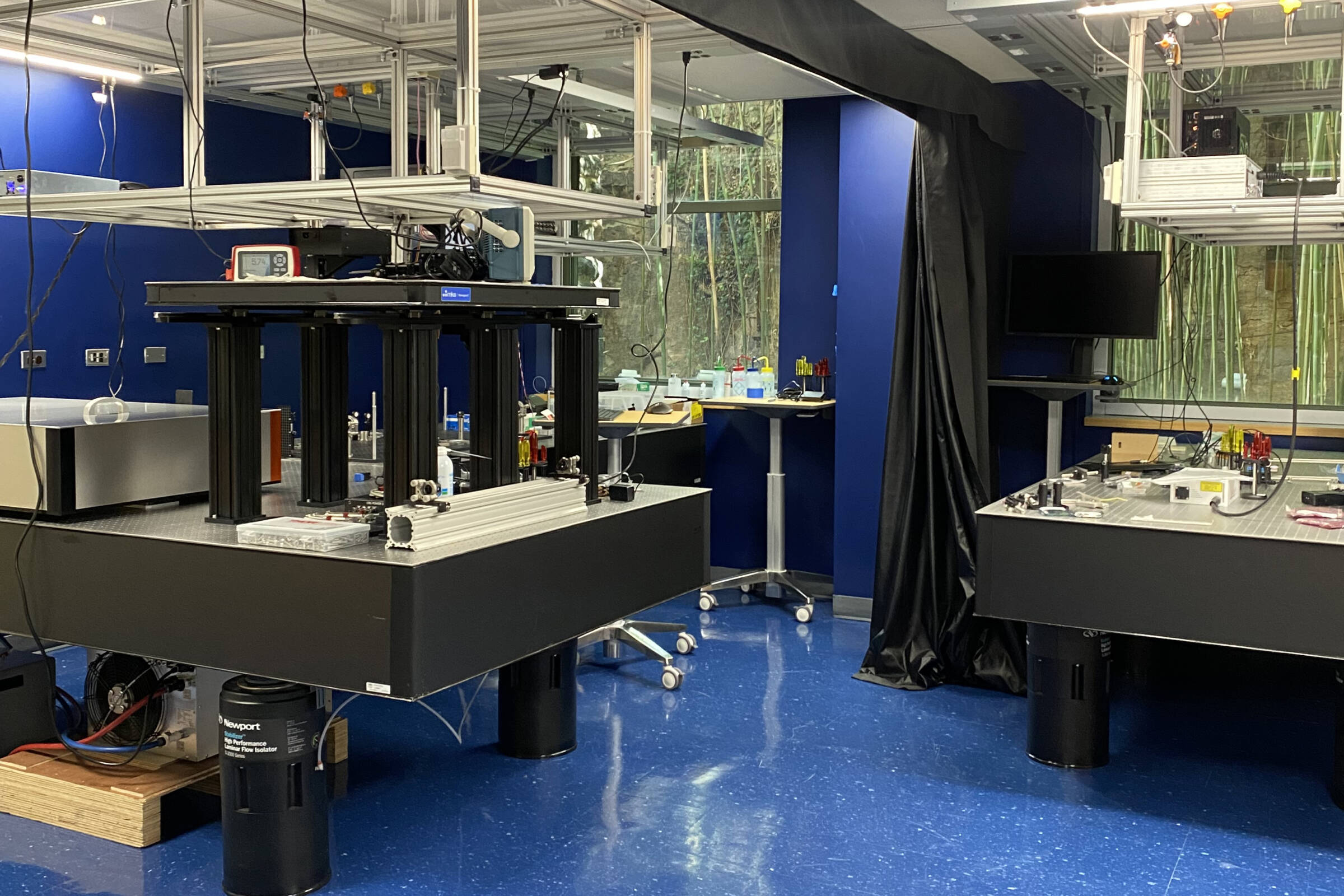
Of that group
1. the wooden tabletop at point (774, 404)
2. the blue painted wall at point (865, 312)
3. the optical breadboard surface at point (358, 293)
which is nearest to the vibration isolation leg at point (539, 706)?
the optical breadboard surface at point (358, 293)

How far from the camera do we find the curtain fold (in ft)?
16.1

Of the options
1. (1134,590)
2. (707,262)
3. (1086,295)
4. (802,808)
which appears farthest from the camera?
(707,262)

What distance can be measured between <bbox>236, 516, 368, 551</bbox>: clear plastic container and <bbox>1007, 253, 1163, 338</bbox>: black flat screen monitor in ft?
12.1

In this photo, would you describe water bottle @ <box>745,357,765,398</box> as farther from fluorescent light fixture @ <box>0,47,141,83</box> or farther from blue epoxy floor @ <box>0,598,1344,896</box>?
fluorescent light fixture @ <box>0,47,141,83</box>

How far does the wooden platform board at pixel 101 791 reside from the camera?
3307mm

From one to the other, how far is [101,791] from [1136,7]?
3.54 metres

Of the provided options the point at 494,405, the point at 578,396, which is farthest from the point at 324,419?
the point at 578,396

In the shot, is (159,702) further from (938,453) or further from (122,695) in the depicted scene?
(938,453)

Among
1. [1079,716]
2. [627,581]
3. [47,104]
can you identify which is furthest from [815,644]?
[47,104]

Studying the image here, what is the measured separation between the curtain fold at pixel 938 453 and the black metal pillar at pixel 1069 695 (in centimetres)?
83

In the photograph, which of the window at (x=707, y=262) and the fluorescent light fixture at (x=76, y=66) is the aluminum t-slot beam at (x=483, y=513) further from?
the window at (x=707, y=262)

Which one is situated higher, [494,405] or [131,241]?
[131,241]

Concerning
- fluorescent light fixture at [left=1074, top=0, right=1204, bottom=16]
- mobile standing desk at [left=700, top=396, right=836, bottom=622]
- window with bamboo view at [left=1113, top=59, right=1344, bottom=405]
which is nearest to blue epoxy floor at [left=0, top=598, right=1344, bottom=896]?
mobile standing desk at [left=700, top=396, right=836, bottom=622]

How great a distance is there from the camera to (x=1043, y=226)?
588 centimetres
